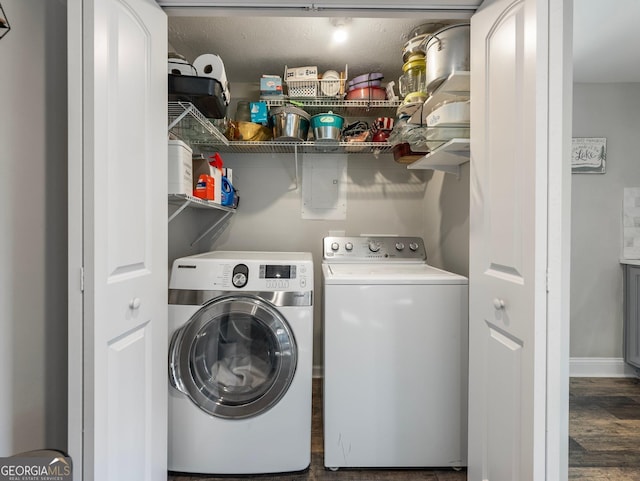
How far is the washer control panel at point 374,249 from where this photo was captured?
88.2 inches

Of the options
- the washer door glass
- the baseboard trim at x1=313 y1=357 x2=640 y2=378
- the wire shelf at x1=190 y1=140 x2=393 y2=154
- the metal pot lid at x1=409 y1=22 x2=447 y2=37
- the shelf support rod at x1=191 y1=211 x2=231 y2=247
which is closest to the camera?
the washer door glass

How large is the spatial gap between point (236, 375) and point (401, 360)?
78 centimetres

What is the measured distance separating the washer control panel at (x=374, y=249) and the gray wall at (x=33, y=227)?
1521 mm

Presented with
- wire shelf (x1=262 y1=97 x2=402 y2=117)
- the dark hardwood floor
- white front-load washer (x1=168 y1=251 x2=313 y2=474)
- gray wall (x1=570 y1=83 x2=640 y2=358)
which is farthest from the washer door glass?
gray wall (x1=570 y1=83 x2=640 y2=358)

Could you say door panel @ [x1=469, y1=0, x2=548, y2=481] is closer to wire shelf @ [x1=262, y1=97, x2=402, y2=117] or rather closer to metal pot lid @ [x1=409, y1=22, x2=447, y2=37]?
metal pot lid @ [x1=409, y1=22, x2=447, y2=37]

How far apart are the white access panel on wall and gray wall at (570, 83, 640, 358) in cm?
191

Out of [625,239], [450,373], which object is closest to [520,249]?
[450,373]

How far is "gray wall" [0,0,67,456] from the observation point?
34.2 inches

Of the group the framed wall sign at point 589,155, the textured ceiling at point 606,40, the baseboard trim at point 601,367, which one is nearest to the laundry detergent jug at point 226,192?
the textured ceiling at point 606,40

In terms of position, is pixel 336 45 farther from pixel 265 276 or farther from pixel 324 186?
pixel 265 276

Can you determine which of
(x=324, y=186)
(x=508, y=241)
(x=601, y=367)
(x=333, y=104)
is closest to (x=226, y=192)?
(x=324, y=186)

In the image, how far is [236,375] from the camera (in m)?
1.53

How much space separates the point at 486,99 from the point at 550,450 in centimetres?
112

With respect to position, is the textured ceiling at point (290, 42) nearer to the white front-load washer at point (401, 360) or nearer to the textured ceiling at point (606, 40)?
the textured ceiling at point (606, 40)
